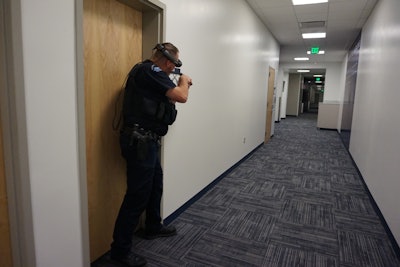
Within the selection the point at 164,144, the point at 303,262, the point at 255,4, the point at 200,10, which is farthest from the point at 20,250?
the point at 255,4

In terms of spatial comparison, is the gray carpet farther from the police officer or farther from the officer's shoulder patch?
the officer's shoulder patch

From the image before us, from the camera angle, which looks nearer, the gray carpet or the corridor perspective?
the corridor perspective

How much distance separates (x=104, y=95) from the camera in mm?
1693

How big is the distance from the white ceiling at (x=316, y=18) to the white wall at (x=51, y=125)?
128 inches

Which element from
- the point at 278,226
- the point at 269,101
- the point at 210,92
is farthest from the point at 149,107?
the point at 269,101

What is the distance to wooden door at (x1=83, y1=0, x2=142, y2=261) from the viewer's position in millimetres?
1579

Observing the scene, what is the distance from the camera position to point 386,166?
2408 mm

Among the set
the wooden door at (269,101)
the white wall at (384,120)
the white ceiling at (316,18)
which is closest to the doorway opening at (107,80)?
the white wall at (384,120)

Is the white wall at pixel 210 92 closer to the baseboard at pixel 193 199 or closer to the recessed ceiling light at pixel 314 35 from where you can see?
the baseboard at pixel 193 199

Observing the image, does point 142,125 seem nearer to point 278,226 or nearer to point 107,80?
point 107,80

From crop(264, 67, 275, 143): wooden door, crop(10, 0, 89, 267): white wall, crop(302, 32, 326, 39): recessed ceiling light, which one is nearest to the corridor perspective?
crop(10, 0, 89, 267): white wall

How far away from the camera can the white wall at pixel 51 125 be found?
110cm

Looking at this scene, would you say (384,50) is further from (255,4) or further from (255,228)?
(255,228)

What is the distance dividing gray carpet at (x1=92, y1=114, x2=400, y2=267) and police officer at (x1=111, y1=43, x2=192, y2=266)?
29cm
